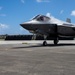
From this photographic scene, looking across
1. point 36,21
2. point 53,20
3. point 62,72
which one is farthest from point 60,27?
point 62,72

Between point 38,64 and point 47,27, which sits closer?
point 38,64

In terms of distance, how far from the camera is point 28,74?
8.32 meters

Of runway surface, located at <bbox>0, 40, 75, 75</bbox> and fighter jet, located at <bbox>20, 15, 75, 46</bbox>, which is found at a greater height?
fighter jet, located at <bbox>20, 15, 75, 46</bbox>

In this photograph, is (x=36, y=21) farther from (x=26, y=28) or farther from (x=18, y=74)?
(x=18, y=74)

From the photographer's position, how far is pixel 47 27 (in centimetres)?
2792

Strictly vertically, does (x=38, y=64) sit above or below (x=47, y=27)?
below

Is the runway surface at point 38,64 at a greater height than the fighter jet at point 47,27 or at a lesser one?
lesser

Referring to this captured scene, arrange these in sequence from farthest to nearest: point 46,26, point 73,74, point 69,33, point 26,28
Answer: point 69,33 → point 46,26 → point 26,28 → point 73,74

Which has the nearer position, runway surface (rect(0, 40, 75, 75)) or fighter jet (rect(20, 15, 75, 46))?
runway surface (rect(0, 40, 75, 75))

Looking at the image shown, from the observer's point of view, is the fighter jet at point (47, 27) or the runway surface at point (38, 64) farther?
the fighter jet at point (47, 27)

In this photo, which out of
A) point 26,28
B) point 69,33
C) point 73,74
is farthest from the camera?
point 69,33

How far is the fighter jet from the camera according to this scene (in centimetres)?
2633

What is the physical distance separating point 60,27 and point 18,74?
2094 cm

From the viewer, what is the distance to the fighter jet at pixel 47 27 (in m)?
26.3
